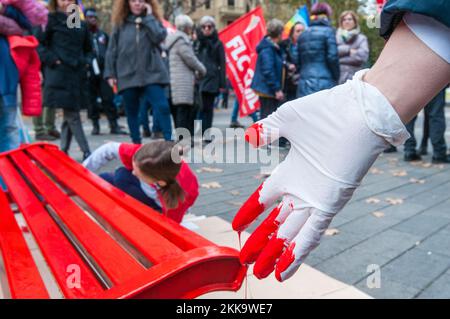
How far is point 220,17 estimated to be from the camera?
38.9 m

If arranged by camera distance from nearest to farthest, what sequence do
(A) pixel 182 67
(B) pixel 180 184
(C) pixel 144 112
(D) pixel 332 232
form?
(B) pixel 180 184 < (D) pixel 332 232 < (A) pixel 182 67 < (C) pixel 144 112

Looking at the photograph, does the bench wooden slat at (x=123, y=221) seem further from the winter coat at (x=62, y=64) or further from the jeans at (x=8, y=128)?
the winter coat at (x=62, y=64)

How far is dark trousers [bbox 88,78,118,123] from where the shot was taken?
24.4ft

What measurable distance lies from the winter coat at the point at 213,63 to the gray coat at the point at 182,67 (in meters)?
0.39

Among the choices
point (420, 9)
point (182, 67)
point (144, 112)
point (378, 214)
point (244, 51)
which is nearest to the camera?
point (420, 9)

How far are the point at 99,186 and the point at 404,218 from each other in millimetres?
2196

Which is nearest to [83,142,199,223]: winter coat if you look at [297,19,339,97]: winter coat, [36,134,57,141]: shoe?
[297,19,339,97]: winter coat

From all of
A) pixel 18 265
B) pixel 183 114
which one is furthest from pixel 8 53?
pixel 183 114

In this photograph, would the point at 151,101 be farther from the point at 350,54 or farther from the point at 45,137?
the point at 45,137

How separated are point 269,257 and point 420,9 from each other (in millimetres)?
602

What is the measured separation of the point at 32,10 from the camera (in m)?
3.21

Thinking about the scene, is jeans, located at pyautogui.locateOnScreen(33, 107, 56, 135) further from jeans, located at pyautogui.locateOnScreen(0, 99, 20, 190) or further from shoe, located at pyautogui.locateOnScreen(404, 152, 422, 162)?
shoe, located at pyautogui.locateOnScreen(404, 152, 422, 162)
